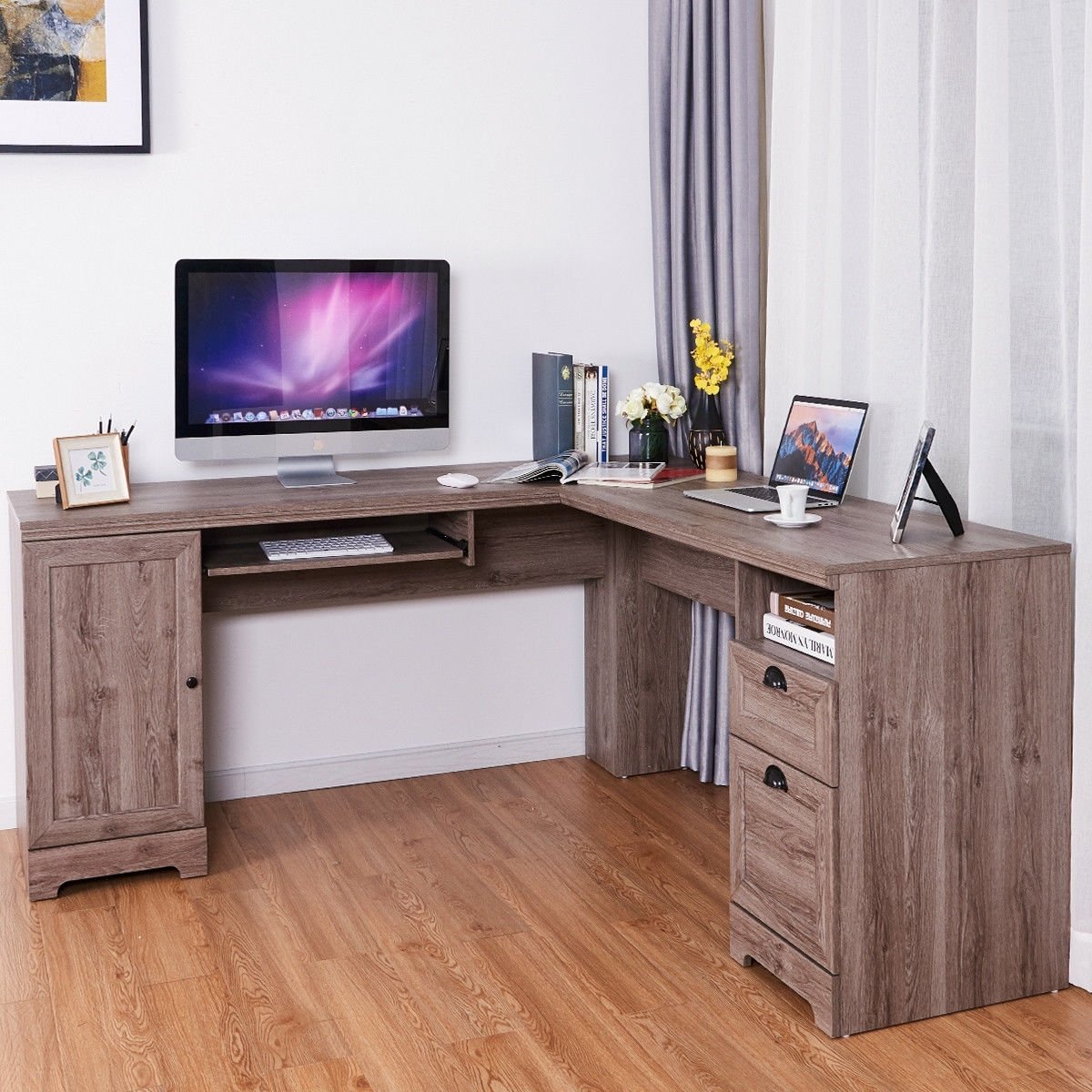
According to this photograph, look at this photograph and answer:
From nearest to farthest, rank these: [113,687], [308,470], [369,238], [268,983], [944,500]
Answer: [944,500], [268,983], [113,687], [308,470], [369,238]

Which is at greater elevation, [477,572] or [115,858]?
[477,572]

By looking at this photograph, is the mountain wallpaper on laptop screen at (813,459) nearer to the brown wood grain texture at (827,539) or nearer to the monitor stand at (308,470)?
the brown wood grain texture at (827,539)

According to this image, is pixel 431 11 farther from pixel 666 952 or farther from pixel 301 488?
pixel 666 952

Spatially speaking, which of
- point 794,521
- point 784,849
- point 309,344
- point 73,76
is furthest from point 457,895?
point 73,76

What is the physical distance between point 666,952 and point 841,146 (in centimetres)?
169

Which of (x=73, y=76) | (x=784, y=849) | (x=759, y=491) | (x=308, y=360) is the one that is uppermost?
(x=73, y=76)

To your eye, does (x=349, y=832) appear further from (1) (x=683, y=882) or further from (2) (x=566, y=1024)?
(2) (x=566, y=1024)

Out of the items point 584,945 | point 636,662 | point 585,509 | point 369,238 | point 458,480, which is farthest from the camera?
point 636,662

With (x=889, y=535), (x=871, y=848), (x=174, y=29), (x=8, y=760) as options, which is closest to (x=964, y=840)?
(x=871, y=848)

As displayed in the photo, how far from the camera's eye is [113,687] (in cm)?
286

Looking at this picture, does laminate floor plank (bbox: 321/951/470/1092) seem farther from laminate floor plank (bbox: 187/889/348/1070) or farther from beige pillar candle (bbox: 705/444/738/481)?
beige pillar candle (bbox: 705/444/738/481)

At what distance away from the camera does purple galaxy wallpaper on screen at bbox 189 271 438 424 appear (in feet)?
10.1

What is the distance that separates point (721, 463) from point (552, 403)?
496 millimetres

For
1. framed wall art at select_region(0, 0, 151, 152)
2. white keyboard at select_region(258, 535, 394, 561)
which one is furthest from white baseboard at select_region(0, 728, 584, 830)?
framed wall art at select_region(0, 0, 151, 152)
